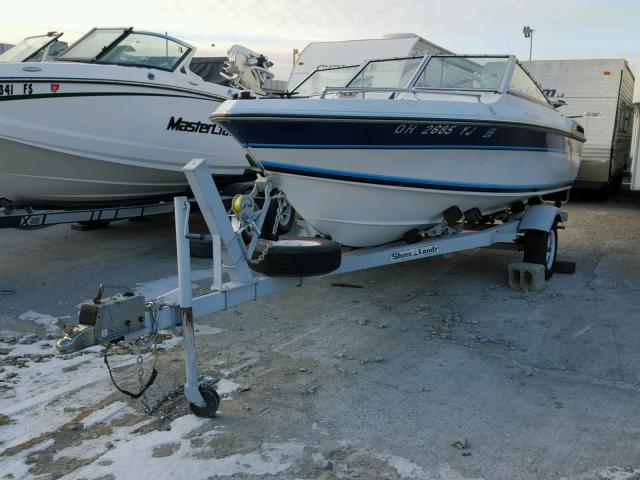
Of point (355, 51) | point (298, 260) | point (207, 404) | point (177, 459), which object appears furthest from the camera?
point (355, 51)

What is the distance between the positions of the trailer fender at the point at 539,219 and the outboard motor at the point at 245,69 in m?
4.34

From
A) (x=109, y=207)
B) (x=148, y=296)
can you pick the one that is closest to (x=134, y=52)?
(x=109, y=207)

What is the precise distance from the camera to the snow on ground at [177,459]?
2805 millimetres

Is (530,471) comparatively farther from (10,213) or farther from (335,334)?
(10,213)

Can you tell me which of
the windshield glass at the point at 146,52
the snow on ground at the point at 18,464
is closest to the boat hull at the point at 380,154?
the snow on ground at the point at 18,464

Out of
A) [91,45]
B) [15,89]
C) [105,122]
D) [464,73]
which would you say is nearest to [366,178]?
[464,73]

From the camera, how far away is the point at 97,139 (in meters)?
6.39

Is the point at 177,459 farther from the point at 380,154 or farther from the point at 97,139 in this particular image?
the point at 97,139

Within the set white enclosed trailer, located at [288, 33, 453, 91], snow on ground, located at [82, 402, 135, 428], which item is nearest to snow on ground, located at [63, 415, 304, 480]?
snow on ground, located at [82, 402, 135, 428]

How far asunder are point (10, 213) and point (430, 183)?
4422 millimetres

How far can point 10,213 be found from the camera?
6492mm

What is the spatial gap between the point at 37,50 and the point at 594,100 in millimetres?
9810

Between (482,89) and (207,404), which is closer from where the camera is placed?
(207,404)

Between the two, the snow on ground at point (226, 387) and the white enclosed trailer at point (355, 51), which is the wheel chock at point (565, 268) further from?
the white enclosed trailer at point (355, 51)
